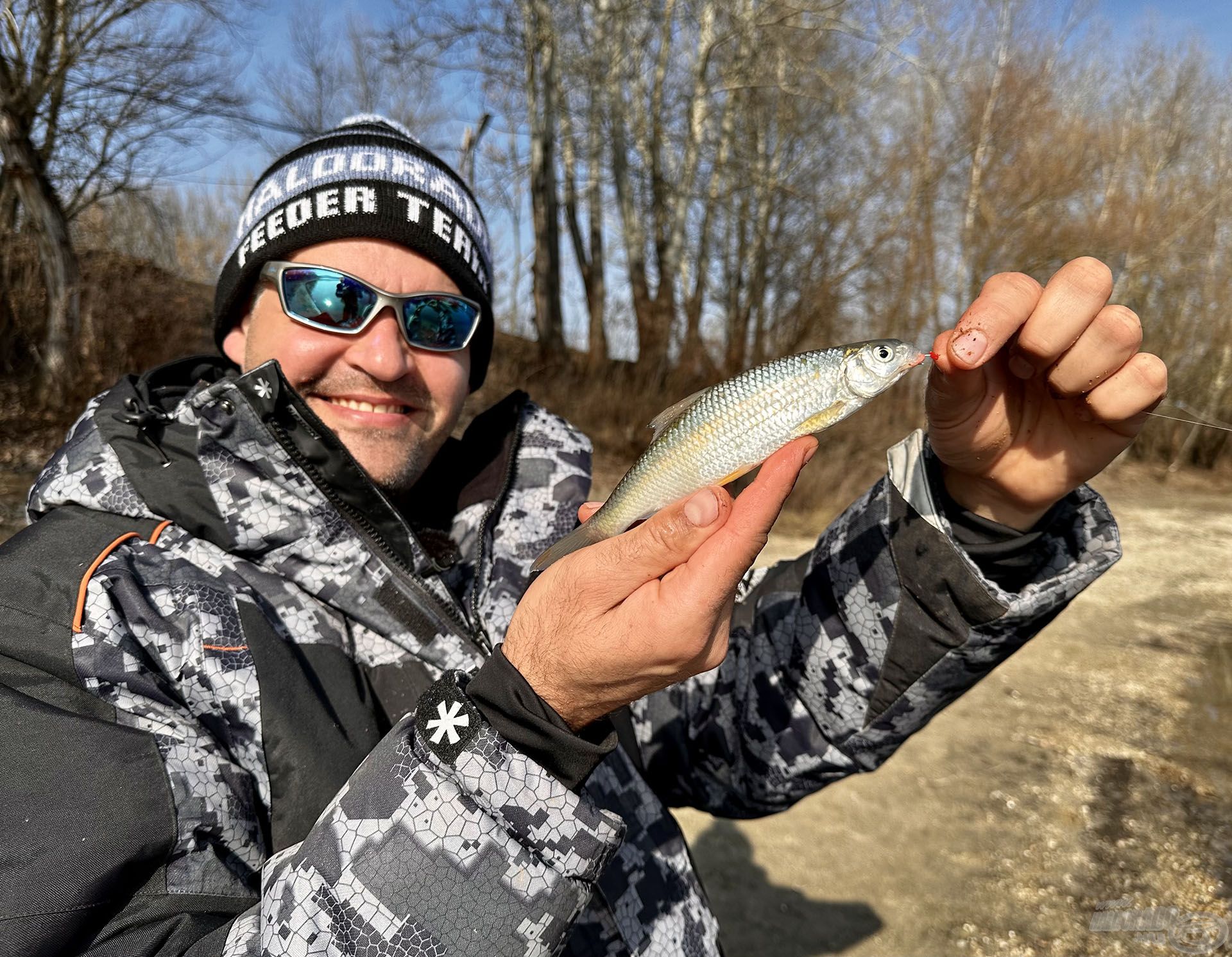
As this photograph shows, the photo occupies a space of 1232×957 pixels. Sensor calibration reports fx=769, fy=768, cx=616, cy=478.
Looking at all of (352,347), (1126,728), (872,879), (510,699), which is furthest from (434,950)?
(1126,728)

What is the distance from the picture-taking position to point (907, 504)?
6.04 ft

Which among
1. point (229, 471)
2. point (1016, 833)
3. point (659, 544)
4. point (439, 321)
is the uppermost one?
point (439, 321)

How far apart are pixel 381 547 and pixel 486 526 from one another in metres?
0.36

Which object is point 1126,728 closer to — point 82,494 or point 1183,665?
point 1183,665

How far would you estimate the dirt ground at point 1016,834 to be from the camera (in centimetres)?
386

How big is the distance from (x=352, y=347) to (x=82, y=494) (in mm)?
795

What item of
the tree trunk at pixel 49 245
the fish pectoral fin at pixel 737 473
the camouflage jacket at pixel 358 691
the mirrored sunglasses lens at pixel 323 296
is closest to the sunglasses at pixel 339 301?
the mirrored sunglasses lens at pixel 323 296

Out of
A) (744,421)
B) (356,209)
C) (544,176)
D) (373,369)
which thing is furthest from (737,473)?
(544,176)

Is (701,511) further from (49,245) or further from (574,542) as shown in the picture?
(49,245)

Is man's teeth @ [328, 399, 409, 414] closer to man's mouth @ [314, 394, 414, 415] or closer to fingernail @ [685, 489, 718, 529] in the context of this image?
man's mouth @ [314, 394, 414, 415]

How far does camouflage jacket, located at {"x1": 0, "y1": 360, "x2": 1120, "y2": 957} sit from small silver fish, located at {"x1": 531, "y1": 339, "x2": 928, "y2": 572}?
279 mm

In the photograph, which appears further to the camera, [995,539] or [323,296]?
[323,296]

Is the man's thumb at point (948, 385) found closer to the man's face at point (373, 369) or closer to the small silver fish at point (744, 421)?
the small silver fish at point (744, 421)

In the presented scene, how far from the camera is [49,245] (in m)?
10.6
